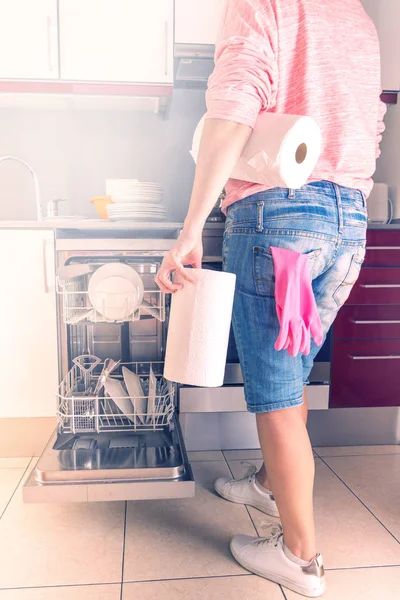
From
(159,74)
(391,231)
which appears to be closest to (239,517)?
(391,231)

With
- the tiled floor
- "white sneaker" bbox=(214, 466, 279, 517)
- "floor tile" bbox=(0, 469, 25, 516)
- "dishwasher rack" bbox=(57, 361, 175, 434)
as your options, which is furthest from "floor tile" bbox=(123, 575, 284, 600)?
"floor tile" bbox=(0, 469, 25, 516)

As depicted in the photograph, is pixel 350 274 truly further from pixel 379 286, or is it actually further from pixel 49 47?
pixel 49 47

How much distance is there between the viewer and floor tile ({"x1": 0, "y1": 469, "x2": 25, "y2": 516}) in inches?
61.7

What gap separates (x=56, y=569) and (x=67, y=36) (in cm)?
200

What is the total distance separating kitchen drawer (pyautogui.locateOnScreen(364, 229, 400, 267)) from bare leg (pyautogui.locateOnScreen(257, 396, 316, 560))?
3.02 ft

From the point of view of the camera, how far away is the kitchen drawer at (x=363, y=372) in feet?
6.19

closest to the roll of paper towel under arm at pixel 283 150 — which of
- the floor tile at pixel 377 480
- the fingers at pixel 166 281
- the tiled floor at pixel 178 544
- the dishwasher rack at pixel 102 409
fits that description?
the fingers at pixel 166 281

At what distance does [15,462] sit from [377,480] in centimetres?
129

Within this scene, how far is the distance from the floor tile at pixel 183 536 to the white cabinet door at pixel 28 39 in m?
1.78

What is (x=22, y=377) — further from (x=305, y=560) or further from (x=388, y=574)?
(x=388, y=574)

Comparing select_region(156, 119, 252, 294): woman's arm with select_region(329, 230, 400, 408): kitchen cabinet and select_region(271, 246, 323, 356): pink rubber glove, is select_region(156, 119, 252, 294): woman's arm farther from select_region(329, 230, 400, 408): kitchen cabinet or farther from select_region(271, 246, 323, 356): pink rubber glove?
select_region(329, 230, 400, 408): kitchen cabinet

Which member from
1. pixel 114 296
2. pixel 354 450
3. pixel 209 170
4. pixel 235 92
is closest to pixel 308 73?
pixel 235 92

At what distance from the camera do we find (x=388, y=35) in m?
2.26

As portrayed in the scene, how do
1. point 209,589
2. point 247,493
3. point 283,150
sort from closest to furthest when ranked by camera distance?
point 283,150, point 209,589, point 247,493
